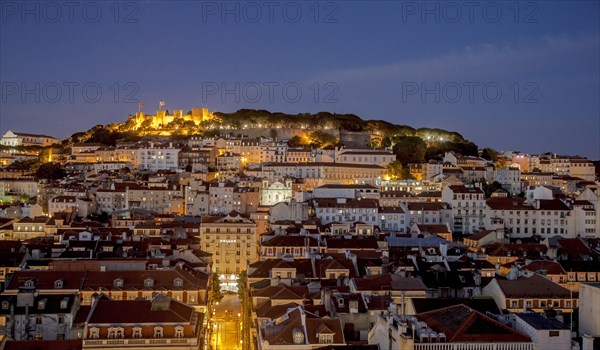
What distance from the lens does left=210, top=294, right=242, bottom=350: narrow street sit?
36062 millimetres

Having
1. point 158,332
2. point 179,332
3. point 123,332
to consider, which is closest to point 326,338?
point 179,332

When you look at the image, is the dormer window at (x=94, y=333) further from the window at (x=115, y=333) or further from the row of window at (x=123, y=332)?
the window at (x=115, y=333)

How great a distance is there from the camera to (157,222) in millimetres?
62969

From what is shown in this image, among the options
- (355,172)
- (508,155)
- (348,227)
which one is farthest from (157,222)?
(508,155)

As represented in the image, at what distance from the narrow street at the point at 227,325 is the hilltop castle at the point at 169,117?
84837 millimetres

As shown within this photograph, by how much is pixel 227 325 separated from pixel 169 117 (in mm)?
94304

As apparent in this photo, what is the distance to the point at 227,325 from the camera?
131 feet

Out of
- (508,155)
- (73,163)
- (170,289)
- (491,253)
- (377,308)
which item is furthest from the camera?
(508,155)

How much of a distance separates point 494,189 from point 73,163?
56.1 metres

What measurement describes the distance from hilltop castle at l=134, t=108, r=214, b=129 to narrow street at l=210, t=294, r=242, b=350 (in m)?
84.8

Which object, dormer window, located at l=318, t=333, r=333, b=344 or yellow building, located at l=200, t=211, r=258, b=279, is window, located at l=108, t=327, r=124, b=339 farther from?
yellow building, located at l=200, t=211, r=258, b=279

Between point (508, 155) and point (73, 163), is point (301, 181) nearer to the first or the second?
point (73, 163)

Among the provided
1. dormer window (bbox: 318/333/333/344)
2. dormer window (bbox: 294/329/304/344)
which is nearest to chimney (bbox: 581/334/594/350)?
dormer window (bbox: 318/333/333/344)

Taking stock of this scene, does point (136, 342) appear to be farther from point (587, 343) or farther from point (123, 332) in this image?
point (587, 343)
